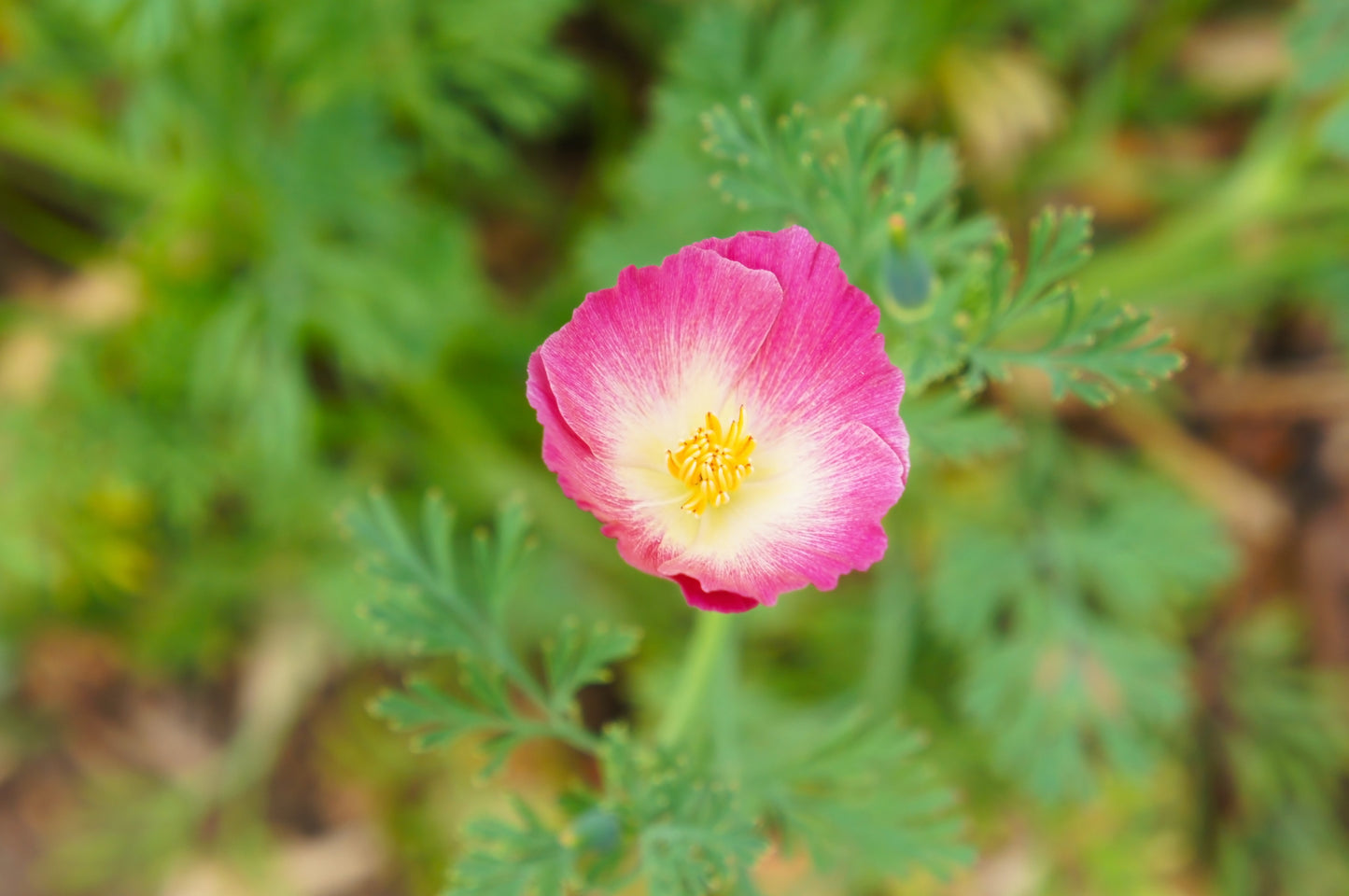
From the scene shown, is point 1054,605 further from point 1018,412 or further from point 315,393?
point 315,393

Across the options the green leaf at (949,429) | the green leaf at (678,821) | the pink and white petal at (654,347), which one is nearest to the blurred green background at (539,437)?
the green leaf at (949,429)

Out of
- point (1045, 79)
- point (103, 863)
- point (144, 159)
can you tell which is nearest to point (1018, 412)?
point (1045, 79)

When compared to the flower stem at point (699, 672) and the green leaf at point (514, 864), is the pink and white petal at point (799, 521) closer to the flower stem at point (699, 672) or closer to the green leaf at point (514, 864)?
the flower stem at point (699, 672)

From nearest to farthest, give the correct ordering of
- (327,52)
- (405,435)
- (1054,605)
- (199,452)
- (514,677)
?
(514,677), (327,52), (1054,605), (199,452), (405,435)

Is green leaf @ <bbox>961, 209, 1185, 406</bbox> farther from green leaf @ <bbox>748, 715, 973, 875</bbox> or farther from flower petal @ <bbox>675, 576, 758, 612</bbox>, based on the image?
green leaf @ <bbox>748, 715, 973, 875</bbox>

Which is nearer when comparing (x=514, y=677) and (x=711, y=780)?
(x=711, y=780)

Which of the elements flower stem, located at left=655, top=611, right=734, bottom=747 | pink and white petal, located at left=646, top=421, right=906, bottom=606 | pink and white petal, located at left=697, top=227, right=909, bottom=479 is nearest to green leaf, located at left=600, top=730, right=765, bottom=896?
flower stem, located at left=655, top=611, right=734, bottom=747

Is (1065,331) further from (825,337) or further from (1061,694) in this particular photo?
(1061,694)
